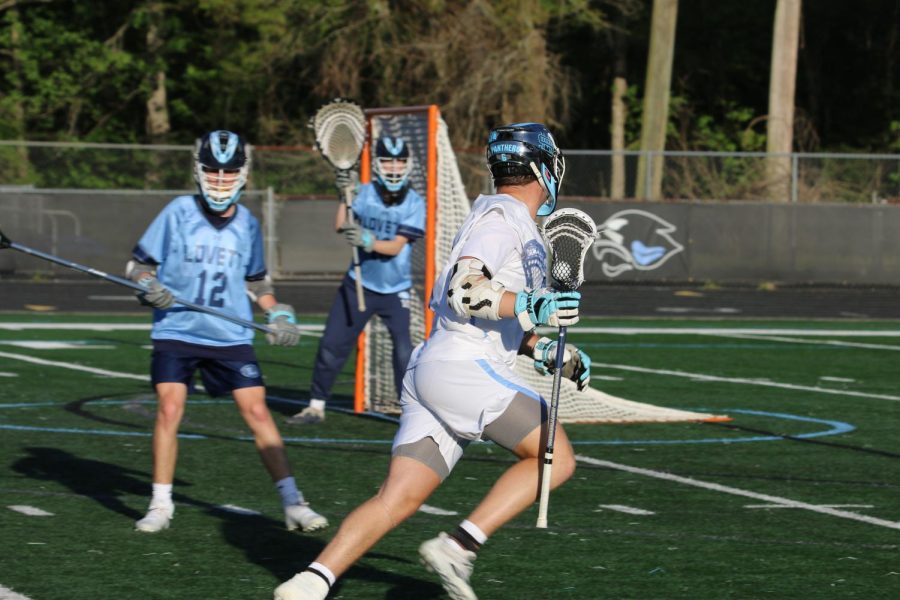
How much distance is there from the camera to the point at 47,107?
128 feet

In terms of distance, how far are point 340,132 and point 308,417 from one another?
2.00m

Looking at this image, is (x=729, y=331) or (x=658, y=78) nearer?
(x=729, y=331)

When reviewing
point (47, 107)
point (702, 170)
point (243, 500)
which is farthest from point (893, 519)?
point (47, 107)

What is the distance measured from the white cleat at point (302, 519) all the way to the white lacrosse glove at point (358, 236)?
11.6 feet

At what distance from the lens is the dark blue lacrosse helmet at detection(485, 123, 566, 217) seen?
18.0 feet

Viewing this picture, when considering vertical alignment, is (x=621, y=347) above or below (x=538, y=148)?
below

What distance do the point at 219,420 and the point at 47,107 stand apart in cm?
2943

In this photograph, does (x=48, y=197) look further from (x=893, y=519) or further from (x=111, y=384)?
(x=893, y=519)

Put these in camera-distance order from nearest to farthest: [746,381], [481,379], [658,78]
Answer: [481,379] → [746,381] → [658,78]

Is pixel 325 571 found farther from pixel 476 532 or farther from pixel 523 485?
pixel 523 485

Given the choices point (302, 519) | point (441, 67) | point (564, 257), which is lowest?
point (302, 519)

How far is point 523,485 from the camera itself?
5457 millimetres

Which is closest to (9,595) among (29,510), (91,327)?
(29,510)

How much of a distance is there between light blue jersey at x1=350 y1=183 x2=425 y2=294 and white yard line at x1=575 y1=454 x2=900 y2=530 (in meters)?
2.02
